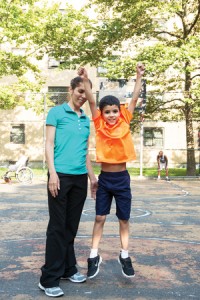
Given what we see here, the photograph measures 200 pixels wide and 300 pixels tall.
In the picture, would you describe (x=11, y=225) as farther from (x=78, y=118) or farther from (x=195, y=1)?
(x=195, y=1)

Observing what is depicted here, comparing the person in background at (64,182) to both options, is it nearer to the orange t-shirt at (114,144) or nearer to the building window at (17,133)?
the orange t-shirt at (114,144)

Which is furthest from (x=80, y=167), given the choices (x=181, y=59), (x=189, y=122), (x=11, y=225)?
(x=189, y=122)

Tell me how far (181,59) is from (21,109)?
17573 mm

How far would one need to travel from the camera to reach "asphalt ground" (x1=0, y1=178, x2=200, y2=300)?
3.89 meters

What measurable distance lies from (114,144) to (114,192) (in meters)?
0.43

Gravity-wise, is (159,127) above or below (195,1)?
below

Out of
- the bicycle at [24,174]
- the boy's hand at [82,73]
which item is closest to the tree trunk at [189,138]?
the bicycle at [24,174]

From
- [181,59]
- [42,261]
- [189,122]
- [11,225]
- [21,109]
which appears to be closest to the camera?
[42,261]

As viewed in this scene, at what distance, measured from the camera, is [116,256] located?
5.19 metres

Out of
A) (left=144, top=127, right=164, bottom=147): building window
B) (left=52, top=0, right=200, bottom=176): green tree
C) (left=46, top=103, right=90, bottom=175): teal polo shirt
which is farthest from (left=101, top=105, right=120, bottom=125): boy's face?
(left=144, top=127, right=164, bottom=147): building window

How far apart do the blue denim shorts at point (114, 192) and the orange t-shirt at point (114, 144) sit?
0.15m

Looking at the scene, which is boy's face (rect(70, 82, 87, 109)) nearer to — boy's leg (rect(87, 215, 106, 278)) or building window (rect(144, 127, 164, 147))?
boy's leg (rect(87, 215, 106, 278))

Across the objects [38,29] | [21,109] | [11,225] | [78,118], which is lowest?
[11,225]

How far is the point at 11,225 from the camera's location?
296 inches
